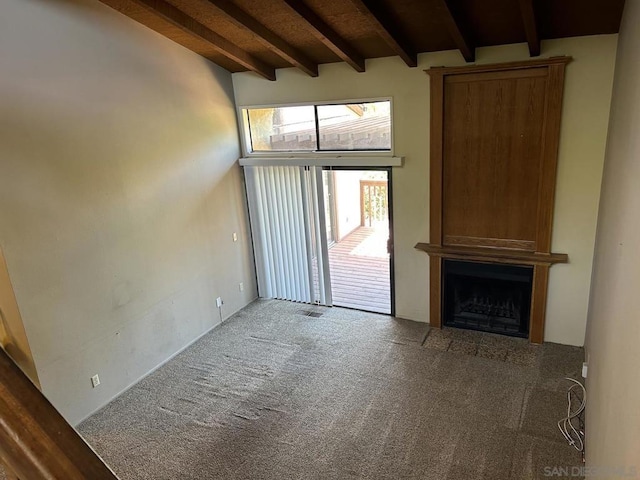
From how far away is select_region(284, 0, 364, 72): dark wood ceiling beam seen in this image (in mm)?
3690

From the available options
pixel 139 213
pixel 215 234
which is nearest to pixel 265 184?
pixel 215 234

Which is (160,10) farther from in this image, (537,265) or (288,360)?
(537,265)

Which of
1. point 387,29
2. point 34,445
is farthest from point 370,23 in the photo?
point 34,445

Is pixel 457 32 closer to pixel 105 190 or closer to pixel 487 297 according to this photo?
pixel 487 297

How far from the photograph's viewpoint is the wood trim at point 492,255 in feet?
15.0

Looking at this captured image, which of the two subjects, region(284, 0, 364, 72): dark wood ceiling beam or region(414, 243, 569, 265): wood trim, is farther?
region(414, 243, 569, 265): wood trim

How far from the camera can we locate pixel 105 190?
13.6ft

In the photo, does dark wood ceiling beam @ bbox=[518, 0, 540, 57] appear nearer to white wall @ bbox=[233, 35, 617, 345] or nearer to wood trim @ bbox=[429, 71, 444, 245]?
white wall @ bbox=[233, 35, 617, 345]

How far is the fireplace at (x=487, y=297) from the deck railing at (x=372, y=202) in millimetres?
4207

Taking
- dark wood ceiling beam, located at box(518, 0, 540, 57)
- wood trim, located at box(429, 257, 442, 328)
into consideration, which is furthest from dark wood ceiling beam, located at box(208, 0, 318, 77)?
wood trim, located at box(429, 257, 442, 328)

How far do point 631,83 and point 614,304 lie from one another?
4.45 feet

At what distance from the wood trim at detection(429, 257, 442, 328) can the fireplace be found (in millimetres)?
56

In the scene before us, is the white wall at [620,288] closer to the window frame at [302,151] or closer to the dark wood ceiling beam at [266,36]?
the window frame at [302,151]

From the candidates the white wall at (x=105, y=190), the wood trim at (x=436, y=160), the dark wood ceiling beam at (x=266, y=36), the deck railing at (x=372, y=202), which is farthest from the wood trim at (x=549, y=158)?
the deck railing at (x=372, y=202)
